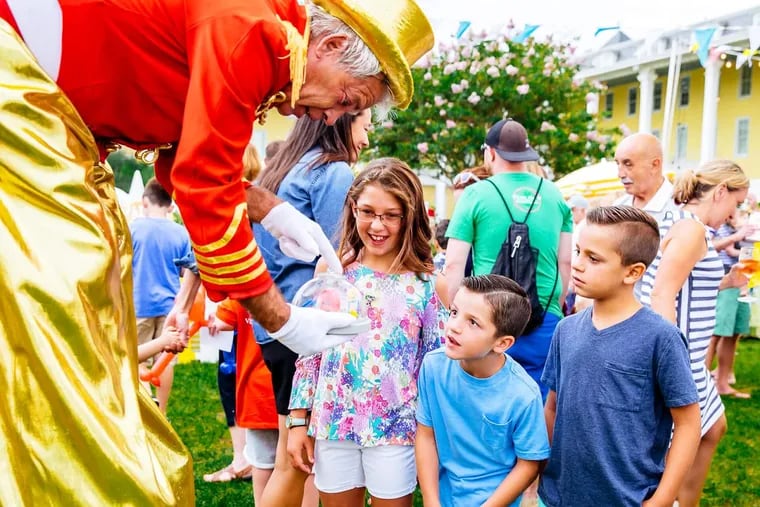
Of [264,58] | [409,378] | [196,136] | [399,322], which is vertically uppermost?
[264,58]

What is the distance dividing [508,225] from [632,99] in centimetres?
2956

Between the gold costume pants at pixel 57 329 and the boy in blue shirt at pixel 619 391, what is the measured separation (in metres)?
1.40

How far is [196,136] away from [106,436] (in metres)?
0.62

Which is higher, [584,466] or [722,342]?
[584,466]

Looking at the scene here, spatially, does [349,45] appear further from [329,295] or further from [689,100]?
[689,100]

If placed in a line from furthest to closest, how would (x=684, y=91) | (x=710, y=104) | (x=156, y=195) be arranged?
(x=684, y=91) < (x=710, y=104) < (x=156, y=195)

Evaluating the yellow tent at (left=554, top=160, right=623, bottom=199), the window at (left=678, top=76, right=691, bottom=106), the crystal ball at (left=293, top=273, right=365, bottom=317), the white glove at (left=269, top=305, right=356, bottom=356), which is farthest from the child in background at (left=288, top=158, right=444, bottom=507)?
the window at (left=678, top=76, right=691, bottom=106)

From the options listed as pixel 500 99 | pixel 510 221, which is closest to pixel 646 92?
pixel 500 99

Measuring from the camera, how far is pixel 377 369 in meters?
2.78

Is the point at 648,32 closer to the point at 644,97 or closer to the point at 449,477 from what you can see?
the point at 449,477

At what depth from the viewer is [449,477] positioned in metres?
2.60

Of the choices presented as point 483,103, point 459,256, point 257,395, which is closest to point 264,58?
point 257,395

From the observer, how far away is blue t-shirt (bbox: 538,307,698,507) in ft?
7.66

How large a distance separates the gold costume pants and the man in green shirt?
2.40 m
